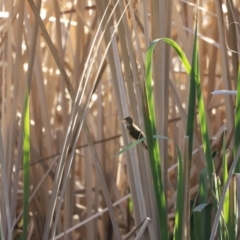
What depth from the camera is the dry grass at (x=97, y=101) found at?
82 cm

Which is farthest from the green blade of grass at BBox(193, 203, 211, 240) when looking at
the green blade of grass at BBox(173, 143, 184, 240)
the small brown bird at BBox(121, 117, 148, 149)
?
the small brown bird at BBox(121, 117, 148, 149)

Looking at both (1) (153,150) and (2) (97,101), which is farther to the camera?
(2) (97,101)

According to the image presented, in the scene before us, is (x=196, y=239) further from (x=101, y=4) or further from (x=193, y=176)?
(x=193, y=176)

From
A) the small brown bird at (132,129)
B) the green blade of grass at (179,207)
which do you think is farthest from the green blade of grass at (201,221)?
the small brown bird at (132,129)

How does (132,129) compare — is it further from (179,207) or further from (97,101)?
(97,101)

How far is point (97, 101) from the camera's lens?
129cm

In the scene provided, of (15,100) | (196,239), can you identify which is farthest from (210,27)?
(196,239)

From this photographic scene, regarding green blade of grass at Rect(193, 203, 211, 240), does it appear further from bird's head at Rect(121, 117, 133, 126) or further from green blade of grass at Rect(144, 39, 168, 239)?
bird's head at Rect(121, 117, 133, 126)

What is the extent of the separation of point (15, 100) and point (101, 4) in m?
0.24

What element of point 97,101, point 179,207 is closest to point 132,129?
point 179,207

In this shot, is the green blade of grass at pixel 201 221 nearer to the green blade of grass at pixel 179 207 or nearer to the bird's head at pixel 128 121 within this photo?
the green blade of grass at pixel 179 207

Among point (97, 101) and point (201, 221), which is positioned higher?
point (97, 101)

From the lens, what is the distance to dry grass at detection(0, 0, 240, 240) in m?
0.82

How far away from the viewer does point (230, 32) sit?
0.95 meters
